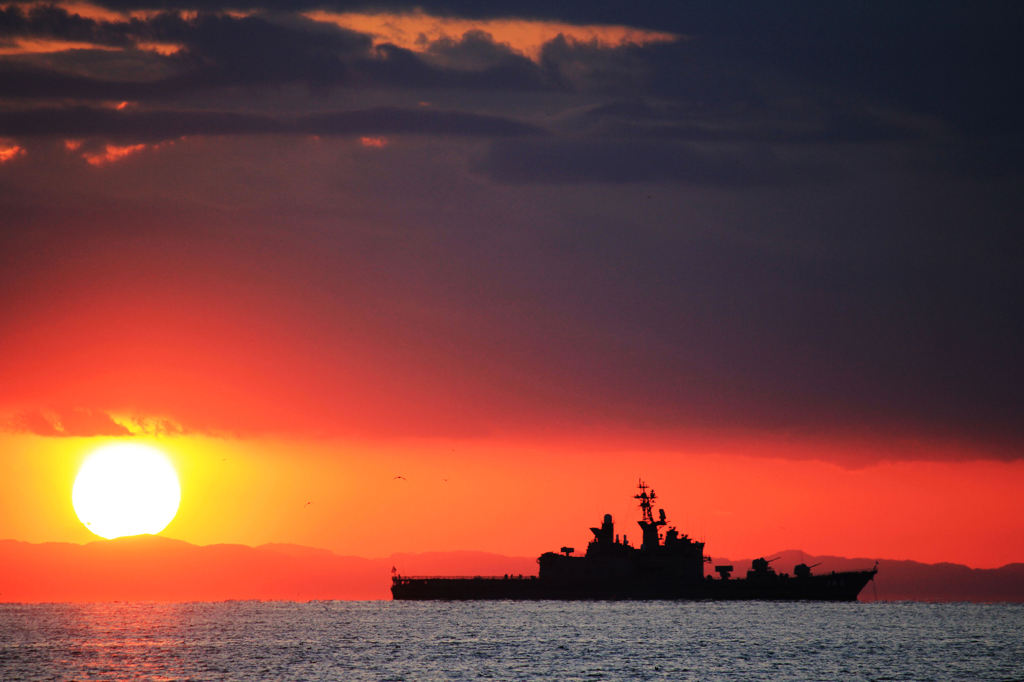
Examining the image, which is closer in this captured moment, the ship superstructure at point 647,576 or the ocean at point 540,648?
the ocean at point 540,648

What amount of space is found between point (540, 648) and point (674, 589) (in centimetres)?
6791

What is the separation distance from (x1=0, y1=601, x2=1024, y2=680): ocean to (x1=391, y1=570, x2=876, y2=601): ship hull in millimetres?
2956

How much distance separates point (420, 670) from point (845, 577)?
343ft

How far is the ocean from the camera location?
80250 mm

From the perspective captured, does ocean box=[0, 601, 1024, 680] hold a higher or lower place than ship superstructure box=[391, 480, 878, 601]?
lower

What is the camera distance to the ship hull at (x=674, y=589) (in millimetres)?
159625

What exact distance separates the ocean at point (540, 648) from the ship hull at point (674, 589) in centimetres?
296

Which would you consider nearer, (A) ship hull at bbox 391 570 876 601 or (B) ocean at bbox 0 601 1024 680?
(B) ocean at bbox 0 601 1024 680

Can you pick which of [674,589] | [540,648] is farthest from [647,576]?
[540,648]

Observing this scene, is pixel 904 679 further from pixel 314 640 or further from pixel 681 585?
pixel 681 585

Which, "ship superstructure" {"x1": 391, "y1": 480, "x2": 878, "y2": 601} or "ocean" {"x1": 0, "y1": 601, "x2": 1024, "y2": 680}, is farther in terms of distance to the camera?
"ship superstructure" {"x1": 391, "y1": 480, "x2": 878, "y2": 601}

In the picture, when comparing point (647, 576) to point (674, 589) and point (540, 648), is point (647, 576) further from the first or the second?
point (540, 648)

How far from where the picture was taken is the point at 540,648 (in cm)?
9550

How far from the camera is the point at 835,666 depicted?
8481 cm
